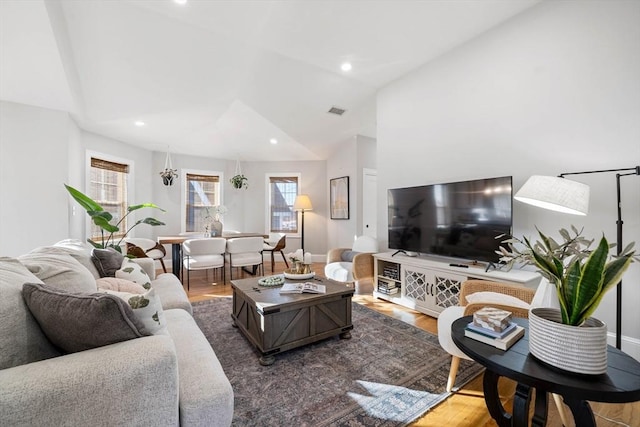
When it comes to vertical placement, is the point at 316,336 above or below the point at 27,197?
below

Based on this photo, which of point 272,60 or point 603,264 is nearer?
point 603,264

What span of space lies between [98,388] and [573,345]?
1649 mm

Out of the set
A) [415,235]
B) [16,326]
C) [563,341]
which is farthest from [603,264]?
[415,235]

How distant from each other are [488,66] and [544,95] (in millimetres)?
684

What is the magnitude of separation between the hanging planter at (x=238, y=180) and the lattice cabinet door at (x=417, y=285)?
14.3ft

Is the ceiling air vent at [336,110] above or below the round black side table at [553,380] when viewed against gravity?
above

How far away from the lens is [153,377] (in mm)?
919

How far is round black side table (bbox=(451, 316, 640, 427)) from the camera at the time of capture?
937 millimetres

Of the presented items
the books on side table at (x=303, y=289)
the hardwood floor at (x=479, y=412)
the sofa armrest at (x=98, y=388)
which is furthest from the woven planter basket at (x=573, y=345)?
the books on side table at (x=303, y=289)

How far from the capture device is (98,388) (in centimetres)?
84

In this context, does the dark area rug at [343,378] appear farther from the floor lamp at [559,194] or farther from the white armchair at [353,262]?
the floor lamp at [559,194]

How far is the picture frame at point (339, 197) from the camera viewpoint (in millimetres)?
5801

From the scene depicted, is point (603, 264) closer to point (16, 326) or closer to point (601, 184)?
point (601, 184)

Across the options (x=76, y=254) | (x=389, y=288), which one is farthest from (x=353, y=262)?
(x=76, y=254)
